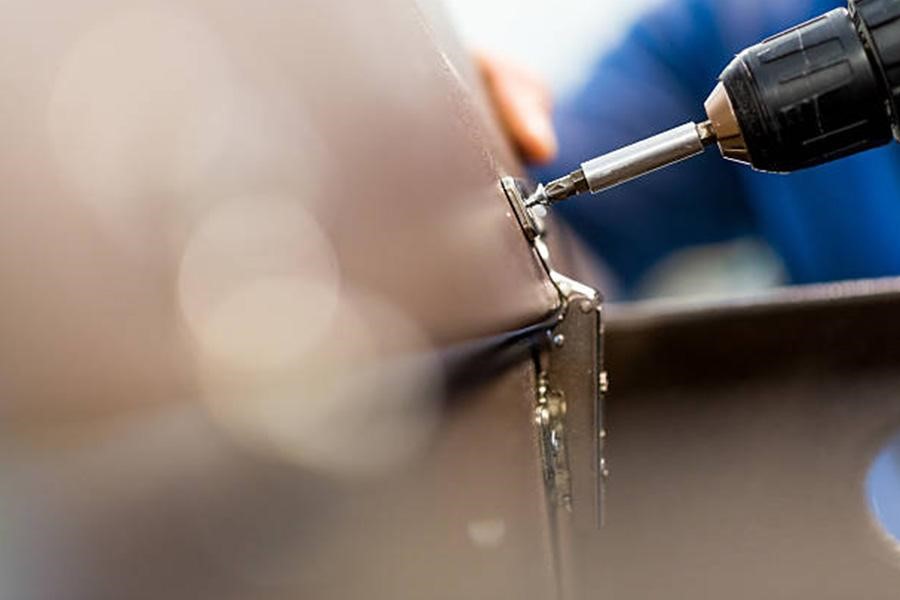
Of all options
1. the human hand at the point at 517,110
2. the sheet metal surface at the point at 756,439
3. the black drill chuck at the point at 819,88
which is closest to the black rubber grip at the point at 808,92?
the black drill chuck at the point at 819,88

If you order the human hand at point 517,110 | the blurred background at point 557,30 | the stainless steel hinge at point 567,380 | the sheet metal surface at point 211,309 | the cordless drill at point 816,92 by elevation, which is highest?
the blurred background at point 557,30

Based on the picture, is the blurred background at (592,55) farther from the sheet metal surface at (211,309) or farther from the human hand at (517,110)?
the sheet metal surface at (211,309)

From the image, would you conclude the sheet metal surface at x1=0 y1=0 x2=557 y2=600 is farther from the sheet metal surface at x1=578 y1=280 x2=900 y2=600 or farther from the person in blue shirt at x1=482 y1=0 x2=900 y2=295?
the person in blue shirt at x1=482 y1=0 x2=900 y2=295

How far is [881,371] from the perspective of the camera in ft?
1.51

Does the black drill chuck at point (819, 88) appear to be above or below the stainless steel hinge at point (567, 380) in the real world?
above

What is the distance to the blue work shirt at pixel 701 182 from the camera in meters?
0.77

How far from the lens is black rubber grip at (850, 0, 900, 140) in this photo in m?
0.24

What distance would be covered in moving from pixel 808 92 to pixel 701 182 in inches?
22.6

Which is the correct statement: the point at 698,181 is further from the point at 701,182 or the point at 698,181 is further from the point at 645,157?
the point at 645,157

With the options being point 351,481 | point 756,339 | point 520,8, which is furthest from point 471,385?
point 520,8

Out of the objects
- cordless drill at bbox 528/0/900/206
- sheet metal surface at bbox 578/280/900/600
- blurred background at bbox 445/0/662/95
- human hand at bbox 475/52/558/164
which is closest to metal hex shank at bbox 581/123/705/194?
cordless drill at bbox 528/0/900/206

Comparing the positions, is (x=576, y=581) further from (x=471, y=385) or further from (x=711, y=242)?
(x=711, y=242)

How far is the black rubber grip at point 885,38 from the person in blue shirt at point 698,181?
18.1 inches

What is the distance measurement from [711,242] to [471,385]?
66 cm
